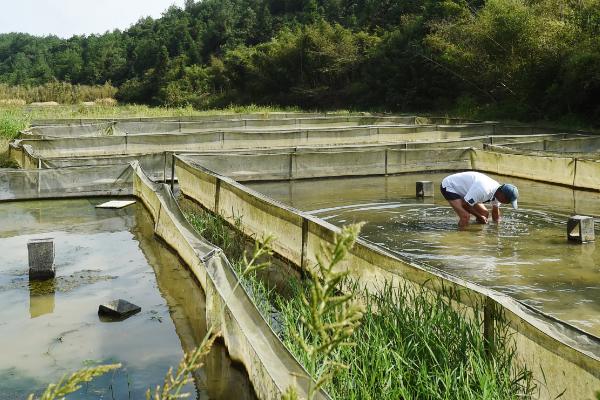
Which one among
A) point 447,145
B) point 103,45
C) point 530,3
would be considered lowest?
point 447,145

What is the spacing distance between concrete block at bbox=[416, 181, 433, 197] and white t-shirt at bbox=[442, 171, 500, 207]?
10.4ft

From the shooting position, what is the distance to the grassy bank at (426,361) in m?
3.35

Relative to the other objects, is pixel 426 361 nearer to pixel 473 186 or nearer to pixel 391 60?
pixel 473 186

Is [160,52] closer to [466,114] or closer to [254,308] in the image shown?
[466,114]

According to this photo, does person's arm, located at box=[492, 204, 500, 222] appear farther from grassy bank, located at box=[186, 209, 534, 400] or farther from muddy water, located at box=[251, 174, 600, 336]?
grassy bank, located at box=[186, 209, 534, 400]

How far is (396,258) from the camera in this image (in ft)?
16.0

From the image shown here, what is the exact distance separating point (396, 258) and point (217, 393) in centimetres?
160

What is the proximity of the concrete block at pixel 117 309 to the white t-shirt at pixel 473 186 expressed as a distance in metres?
3.77

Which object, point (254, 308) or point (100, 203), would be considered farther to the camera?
point (100, 203)

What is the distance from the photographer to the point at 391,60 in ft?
110

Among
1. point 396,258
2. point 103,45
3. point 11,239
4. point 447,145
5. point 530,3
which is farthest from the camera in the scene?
point 103,45

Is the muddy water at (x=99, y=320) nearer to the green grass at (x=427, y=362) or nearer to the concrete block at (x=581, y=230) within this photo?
the green grass at (x=427, y=362)

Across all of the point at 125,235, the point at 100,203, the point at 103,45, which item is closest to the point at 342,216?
the point at 125,235

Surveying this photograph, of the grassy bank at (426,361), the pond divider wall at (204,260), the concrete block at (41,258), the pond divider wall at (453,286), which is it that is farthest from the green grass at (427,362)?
the concrete block at (41,258)
